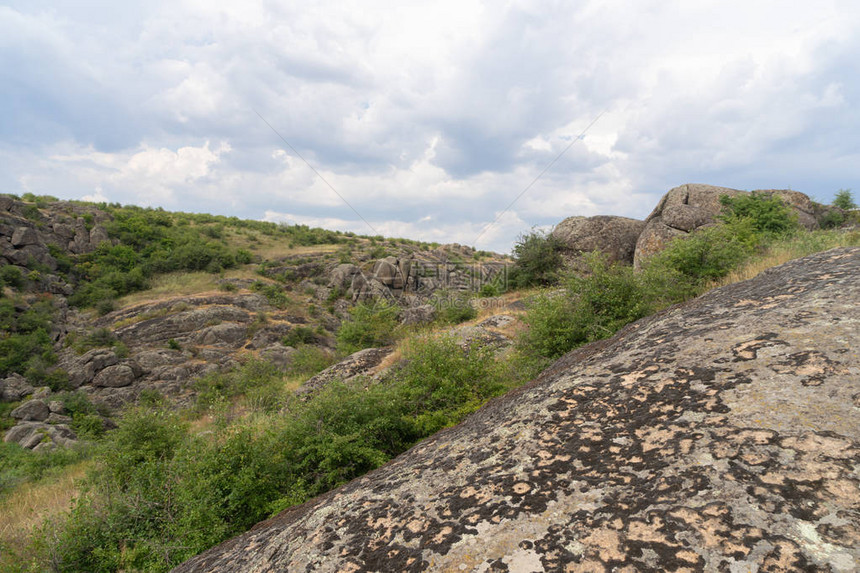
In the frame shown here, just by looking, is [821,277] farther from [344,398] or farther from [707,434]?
[344,398]

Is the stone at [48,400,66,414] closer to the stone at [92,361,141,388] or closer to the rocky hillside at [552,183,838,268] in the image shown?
the stone at [92,361,141,388]

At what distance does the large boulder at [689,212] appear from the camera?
16.8 m

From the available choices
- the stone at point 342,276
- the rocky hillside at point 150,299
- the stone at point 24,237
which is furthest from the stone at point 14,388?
the stone at point 342,276

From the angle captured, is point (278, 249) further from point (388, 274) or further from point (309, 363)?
point (309, 363)

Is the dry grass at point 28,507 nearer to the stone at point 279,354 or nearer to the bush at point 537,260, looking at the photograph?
the stone at point 279,354

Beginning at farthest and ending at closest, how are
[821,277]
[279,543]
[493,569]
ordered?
1. [821,277]
2. [279,543]
3. [493,569]

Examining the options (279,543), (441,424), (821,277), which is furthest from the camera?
(441,424)

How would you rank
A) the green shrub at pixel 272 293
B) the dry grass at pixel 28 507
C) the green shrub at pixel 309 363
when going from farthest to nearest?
the green shrub at pixel 272 293 → the green shrub at pixel 309 363 → the dry grass at pixel 28 507

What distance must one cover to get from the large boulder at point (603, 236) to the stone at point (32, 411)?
29837 mm

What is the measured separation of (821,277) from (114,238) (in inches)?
2088

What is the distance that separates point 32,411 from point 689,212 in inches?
1378

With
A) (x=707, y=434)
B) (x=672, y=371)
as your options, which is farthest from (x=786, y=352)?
(x=707, y=434)

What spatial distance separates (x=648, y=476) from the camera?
174 cm

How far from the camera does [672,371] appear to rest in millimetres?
2525
